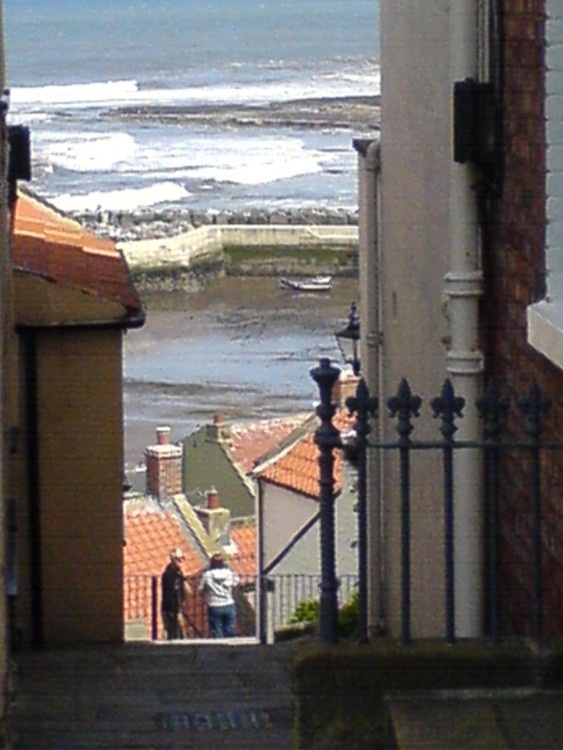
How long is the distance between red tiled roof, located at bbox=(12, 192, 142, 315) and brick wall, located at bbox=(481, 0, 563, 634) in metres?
Answer: 6.18

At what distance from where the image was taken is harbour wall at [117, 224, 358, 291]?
46.8 m

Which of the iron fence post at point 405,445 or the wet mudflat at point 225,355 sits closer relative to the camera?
the iron fence post at point 405,445

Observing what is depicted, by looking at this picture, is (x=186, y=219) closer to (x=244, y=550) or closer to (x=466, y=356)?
(x=244, y=550)

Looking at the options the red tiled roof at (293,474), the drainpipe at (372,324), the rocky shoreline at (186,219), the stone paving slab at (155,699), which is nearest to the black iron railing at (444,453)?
the stone paving slab at (155,699)

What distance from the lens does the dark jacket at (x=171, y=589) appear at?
1784 cm

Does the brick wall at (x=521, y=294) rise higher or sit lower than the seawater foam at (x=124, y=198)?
higher

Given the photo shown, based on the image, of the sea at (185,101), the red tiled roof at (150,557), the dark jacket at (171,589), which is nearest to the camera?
the dark jacket at (171,589)

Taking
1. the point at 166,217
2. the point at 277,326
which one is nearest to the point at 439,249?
the point at 277,326

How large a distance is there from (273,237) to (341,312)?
33.5 feet

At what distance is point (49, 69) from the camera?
131m

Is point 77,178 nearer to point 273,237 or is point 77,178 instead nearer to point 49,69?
point 273,237

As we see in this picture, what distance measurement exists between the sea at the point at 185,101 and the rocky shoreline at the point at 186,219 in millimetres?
1636

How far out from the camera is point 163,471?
23984 mm

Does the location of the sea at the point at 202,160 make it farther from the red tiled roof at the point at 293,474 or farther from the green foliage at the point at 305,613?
the red tiled roof at the point at 293,474
